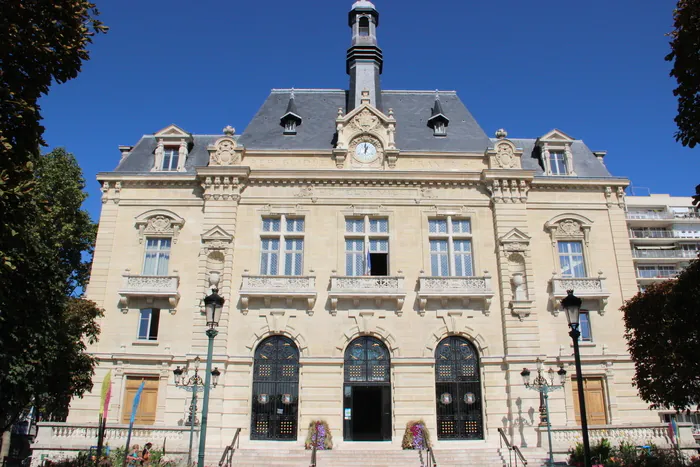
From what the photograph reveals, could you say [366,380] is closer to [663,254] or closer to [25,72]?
[25,72]

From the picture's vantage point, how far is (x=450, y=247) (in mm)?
25281

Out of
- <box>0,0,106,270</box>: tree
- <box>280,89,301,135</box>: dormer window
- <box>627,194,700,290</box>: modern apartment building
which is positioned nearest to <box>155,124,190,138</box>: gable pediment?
<box>280,89,301,135</box>: dormer window

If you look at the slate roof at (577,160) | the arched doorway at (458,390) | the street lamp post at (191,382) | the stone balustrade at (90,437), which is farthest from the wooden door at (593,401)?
the stone balustrade at (90,437)

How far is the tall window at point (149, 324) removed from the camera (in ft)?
78.5

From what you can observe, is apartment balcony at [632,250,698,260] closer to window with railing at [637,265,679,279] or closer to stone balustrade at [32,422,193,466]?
window with railing at [637,265,679,279]

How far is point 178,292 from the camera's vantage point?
24.1 m

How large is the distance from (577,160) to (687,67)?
49.9 feet

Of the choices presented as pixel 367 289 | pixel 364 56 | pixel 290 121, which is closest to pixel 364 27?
pixel 364 56

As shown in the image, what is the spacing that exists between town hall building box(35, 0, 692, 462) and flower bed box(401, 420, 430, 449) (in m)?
0.57

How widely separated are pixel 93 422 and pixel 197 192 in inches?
420

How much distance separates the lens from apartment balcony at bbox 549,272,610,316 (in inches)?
958

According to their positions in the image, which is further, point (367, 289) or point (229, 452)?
point (367, 289)

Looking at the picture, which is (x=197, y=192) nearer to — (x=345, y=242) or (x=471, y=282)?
(x=345, y=242)

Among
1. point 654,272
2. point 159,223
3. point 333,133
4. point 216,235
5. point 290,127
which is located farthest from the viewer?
point 654,272
